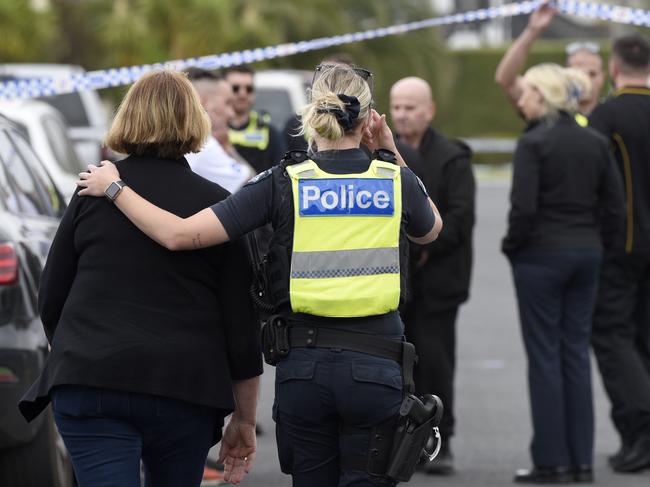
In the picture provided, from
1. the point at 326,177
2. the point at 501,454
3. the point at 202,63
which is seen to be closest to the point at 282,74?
the point at 202,63

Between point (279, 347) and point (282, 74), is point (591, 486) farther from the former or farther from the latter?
point (282, 74)

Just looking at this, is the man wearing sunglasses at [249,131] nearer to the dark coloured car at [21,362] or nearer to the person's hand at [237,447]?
the dark coloured car at [21,362]

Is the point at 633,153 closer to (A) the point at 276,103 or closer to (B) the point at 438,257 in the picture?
(B) the point at 438,257

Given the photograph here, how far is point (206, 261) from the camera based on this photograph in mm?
4516

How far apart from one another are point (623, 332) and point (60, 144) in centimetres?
586

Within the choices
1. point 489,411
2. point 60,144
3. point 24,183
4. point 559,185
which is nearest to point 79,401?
point 24,183

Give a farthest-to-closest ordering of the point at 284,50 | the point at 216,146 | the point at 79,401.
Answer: the point at 284,50 < the point at 216,146 < the point at 79,401

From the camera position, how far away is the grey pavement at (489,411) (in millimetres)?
7676

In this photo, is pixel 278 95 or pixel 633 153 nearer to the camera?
pixel 633 153

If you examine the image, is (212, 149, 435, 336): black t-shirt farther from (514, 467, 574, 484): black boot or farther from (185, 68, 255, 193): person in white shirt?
(514, 467, 574, 484): black boot

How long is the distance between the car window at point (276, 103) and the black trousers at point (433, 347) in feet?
31.8

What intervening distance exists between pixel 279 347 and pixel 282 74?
13.5 m

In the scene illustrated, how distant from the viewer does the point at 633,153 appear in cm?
812

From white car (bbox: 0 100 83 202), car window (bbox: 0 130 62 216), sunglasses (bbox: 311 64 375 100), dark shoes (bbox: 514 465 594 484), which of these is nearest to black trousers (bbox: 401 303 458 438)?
dark shoes (bbox: 514 465 594 484)
